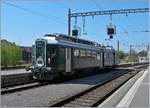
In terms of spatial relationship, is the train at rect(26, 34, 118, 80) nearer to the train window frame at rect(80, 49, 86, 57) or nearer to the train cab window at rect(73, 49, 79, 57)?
the train cab window at rect(73, 49, 79, 57)

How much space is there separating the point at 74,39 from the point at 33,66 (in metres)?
6.35

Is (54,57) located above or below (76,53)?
below

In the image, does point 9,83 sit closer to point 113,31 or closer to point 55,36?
point 55,36

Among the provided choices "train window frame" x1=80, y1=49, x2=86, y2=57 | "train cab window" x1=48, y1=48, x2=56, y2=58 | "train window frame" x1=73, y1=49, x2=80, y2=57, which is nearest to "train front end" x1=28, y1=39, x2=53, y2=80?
"train cab window" x1=48, y1=48, x2=56, y2=58

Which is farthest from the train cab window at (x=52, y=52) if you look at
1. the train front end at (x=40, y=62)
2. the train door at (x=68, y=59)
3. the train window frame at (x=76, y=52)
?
the train window frame at (x=76, y=52)

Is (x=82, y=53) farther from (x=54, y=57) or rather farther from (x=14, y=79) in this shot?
(x=14, y=79)

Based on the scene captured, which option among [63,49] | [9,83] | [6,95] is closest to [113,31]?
[63,49]

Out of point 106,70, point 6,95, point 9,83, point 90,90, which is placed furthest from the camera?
point 106,70

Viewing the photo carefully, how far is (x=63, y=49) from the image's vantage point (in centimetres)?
2827

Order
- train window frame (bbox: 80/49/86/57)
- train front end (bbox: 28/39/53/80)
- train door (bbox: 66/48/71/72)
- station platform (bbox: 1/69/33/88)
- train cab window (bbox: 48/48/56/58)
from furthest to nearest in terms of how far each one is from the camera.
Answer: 1. train window frame (bbox: 80/49/86/57)
2. train door (bbox: 66/48/71/72)
3. train cab window (bbox: 48/48/56/58)
4. train front end (bbox: 28/39/53/80)
5. station platform (bbox: 1/69/33/88)

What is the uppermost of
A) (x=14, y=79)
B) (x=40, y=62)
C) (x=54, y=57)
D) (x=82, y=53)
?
(x=82, y=53)

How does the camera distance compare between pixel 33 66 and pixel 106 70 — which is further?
pixel 106 70

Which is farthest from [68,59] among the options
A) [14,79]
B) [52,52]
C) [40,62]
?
[14,79]

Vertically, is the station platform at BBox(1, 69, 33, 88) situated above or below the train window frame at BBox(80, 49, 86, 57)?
below
